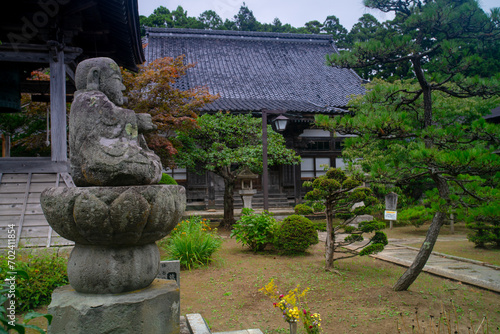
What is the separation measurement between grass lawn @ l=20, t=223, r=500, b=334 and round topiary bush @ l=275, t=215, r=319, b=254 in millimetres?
640

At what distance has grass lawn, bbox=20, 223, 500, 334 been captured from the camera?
13.9 ft

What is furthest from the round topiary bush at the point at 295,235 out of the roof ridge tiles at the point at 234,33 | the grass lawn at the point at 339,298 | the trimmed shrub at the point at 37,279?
the roof ridge tiles at the point at 234,33

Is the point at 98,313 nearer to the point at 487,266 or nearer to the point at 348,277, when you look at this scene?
the point at 348,277

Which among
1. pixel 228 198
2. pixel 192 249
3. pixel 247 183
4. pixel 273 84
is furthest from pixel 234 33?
pixel 192 249

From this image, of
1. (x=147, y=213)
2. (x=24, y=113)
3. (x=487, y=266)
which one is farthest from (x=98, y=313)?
(x=24, y=113)

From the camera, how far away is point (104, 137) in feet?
8.98

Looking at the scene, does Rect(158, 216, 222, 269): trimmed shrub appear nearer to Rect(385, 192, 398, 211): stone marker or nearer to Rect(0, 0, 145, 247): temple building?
Rect(0, 0, 145, 247): temple building

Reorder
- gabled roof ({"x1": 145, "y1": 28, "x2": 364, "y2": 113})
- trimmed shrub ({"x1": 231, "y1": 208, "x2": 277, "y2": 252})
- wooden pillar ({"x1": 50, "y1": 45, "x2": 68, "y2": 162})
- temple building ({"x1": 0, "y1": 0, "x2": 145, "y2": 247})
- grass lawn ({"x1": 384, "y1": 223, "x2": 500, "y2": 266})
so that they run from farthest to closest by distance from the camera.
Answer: gabled roof ({"x1": 145, "y1": 28, "x2": 364, "y2": 113})
trimmed shrub ({"x1": 231, "y1": 208, "x2": 277, "y2": 252})
grass lawn ({"x1": 384, "y1": 223, "x2": 500, "y2": 266})
wooden pillar ({"x1": 50, "y1": 45, "x2": 68, "y2": 162})
temple building ({"x1": 0, "y1": 0, "x2": 145, "y2": 247})

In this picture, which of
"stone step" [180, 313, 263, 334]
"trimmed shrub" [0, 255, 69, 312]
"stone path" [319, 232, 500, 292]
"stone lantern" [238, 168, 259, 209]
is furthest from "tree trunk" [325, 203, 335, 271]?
"stone lantern" [238, 168, 259, 209]

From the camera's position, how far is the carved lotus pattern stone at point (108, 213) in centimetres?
245

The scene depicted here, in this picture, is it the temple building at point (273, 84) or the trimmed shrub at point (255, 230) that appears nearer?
the trimmed shrub at point (255, 230)

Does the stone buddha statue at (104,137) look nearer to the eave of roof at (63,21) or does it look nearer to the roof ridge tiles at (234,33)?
the eave of roof at (63,21)

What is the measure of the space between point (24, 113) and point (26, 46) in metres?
5.88

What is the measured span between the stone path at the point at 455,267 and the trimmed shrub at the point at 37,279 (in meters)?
6.23
